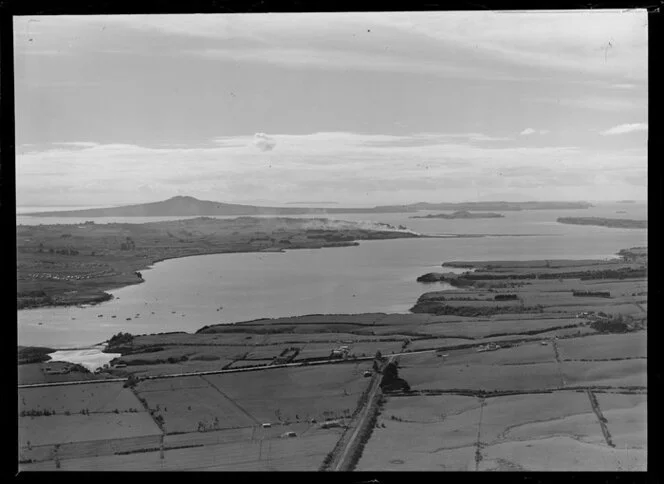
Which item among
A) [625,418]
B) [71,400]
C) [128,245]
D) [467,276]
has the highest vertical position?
[128,245]

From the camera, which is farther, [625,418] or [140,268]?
[140,268]

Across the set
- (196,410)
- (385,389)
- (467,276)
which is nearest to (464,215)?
(467,276)

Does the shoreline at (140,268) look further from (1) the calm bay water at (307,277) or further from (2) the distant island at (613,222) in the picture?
(2) the distant island at (613,222)

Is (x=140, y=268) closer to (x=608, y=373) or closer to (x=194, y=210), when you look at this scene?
(x=194, y=210)

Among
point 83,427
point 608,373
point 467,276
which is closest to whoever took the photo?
point 83,427

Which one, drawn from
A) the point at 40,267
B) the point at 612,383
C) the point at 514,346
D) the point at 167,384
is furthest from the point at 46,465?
the point at 612,383

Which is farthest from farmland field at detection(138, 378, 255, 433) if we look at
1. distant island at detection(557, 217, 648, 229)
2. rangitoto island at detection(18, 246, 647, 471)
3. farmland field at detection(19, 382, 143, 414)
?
distant island at detection(557, 217, 648, 229)
